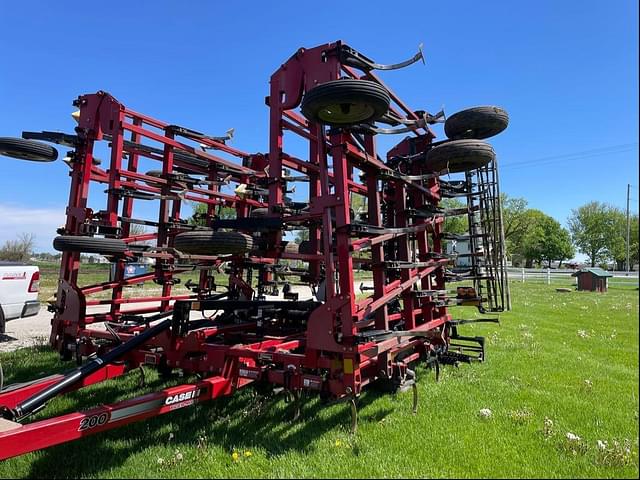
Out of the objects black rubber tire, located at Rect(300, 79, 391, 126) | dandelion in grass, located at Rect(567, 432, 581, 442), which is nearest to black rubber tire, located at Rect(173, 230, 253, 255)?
black rubber tire, located at Rect(300, 79, 391, 126)

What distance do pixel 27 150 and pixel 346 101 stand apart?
17.9ft

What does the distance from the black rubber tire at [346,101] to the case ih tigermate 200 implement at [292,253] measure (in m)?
0.01

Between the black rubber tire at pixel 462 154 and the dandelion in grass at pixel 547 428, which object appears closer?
the dandelion in grass at pixel 547 428

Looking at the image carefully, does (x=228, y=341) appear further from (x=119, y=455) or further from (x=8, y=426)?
(x=8, y=426)

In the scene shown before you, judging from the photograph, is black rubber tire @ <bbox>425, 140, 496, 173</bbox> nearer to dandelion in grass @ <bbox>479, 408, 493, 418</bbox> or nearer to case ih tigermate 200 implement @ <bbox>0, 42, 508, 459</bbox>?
case ih tigermate 200 implement @ <bbox>0, 42, 508, 459</bbox>

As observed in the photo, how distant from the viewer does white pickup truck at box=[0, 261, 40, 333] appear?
9.17m

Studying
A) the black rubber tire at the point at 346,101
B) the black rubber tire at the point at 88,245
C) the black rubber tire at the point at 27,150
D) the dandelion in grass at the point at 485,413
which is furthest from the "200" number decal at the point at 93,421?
the black rubber tire at the point at 27,150

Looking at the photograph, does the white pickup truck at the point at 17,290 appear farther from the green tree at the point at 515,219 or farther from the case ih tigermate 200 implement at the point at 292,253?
the green tree at the point at 515,219

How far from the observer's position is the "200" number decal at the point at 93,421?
311 cm

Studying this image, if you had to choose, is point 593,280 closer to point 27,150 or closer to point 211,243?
point 211,243

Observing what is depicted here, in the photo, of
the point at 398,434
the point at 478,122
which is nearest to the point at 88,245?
the point at 398,434

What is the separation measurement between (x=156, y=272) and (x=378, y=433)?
519 centimetres

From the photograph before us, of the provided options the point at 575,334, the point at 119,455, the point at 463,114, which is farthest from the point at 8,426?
the point at 575,334

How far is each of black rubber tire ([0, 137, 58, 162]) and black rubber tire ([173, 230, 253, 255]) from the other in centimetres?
349
